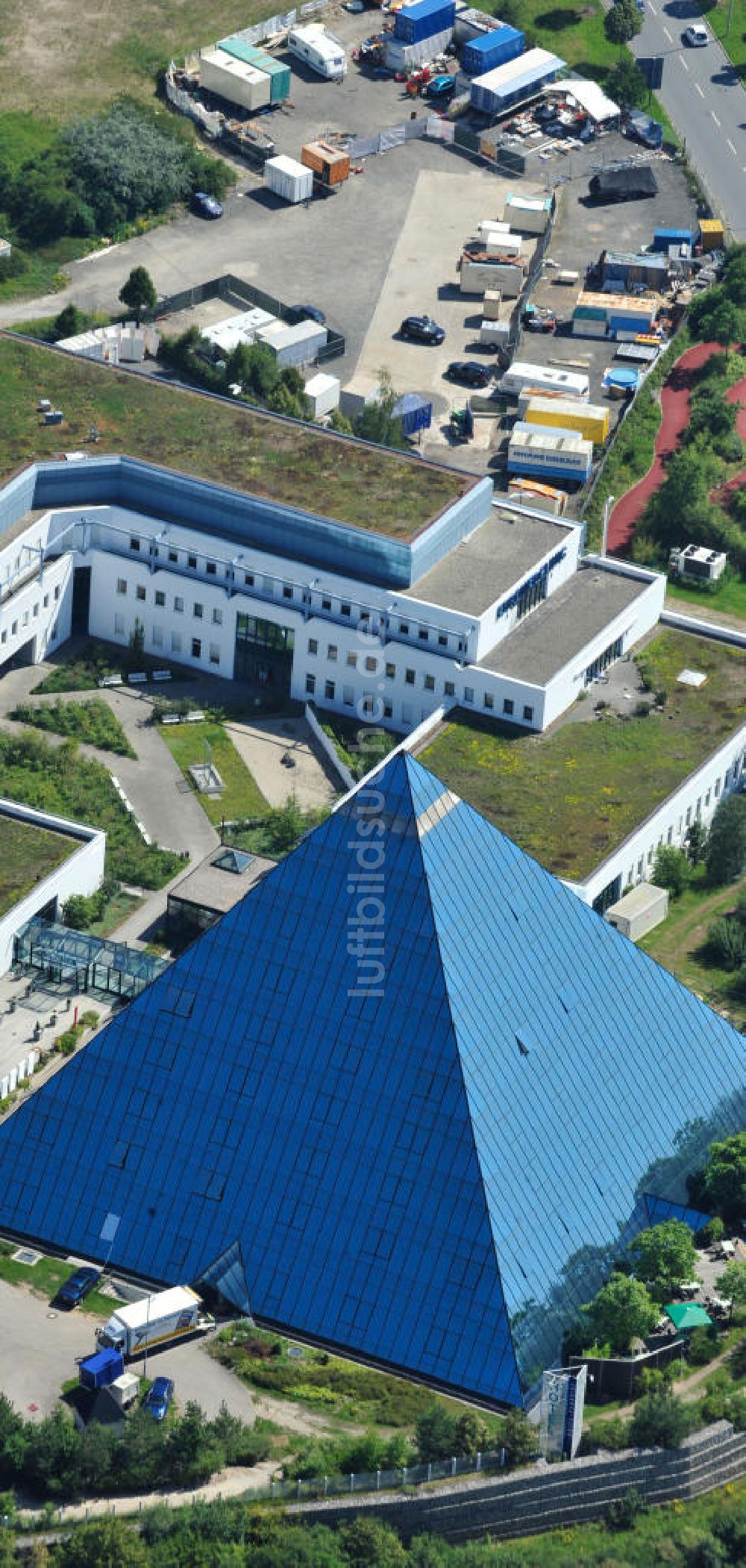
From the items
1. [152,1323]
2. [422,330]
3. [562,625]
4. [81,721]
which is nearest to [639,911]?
[562,625]

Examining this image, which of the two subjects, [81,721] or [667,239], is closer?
[81,721]

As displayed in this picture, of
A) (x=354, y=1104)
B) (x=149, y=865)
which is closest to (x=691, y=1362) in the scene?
(x=354, y=1104)

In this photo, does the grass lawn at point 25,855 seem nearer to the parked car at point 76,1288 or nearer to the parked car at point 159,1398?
the parked car at point 76,1288

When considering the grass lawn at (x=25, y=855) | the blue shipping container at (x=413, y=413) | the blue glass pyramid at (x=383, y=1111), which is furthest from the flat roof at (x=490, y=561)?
the blue glass pyramid at (x=383, y=1111)

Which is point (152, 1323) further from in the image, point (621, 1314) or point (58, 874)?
point (58, 874)

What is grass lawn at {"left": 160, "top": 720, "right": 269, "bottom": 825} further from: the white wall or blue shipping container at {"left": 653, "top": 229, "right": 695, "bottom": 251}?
blue shipping container at {"left": 653, "top": 229, "right": 695, "bottom": 251}

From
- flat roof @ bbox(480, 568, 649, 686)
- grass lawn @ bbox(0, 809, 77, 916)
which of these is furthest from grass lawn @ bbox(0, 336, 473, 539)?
grass lawn @ bbox(0, 809, 77, 916)
